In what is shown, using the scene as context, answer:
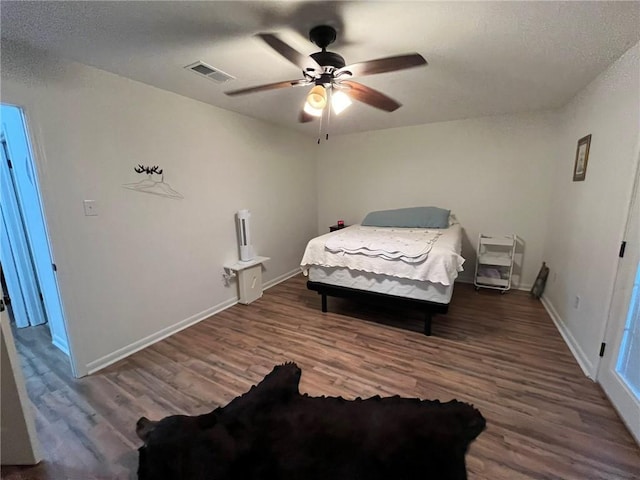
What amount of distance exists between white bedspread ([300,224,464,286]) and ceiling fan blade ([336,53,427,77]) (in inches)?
56.8

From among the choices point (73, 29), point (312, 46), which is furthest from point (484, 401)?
point (73, 29)

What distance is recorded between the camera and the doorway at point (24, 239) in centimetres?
200

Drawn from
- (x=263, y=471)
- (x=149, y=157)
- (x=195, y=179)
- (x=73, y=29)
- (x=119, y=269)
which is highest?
(x=73, y=29)

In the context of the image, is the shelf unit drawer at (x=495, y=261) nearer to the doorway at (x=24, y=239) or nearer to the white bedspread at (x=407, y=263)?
the white bedspread at (x=407, y=263)

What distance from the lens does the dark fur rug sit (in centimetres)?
126

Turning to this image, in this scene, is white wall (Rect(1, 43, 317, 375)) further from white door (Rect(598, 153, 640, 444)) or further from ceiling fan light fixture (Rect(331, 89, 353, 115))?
white door (Rect(598, 153, 640, 444))

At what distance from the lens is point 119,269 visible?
7.47ft

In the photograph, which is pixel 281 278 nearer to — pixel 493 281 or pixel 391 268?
pixel 391 268

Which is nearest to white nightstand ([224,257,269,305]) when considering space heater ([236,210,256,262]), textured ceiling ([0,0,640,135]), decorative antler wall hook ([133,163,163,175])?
space heater ([236,210,256,262])

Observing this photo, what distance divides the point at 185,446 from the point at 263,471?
1.39 ft

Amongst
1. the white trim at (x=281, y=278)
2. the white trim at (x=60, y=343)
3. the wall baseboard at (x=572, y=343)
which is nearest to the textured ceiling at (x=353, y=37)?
the wall baseboard at (x=572, y=343)

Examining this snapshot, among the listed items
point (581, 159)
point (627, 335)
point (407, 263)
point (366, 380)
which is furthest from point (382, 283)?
point (581, 159)

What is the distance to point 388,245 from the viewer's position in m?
2.59

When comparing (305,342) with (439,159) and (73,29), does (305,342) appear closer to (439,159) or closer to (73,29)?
(73,29)
